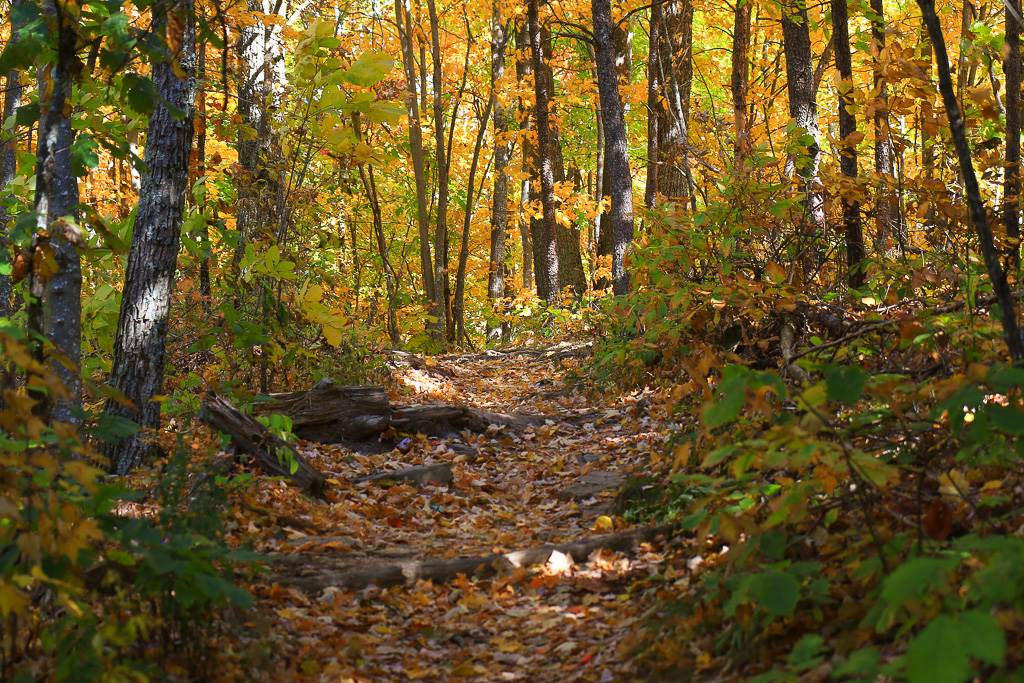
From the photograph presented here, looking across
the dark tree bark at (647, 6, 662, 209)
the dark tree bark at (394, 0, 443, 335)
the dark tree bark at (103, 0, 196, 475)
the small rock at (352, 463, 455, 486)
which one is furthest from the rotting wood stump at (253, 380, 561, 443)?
the dark tree bark at (394, 0, 443, 335)

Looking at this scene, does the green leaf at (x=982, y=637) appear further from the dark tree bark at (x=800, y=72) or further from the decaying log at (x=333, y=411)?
the dark tree bark at (x=800, y=72)

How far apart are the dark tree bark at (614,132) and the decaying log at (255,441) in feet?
20.3

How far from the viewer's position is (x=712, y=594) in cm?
257

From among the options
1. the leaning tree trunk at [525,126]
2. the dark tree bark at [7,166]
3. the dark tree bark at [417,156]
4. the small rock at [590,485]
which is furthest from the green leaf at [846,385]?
the leaning tree trunk at [525,126]

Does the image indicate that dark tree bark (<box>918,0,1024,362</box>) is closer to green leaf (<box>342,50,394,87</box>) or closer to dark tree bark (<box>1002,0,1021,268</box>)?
green leaf (<box>342,50,394,87</box>)

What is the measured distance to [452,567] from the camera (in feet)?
12.2

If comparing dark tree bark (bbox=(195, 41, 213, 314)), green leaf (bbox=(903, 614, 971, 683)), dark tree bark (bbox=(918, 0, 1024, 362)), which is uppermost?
dark tree bark (bbox=(195, 41, 213, 314))

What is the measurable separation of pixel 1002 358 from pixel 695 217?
2.69 m

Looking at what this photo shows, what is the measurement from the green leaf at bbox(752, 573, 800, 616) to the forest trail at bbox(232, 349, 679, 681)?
72 cm

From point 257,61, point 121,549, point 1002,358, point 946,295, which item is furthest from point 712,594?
point 257,61

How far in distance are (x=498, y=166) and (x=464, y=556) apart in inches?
551

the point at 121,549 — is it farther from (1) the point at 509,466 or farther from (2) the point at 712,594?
(1) the point at 509,466

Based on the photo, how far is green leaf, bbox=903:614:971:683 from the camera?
1412mm

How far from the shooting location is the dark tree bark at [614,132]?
10.0m
